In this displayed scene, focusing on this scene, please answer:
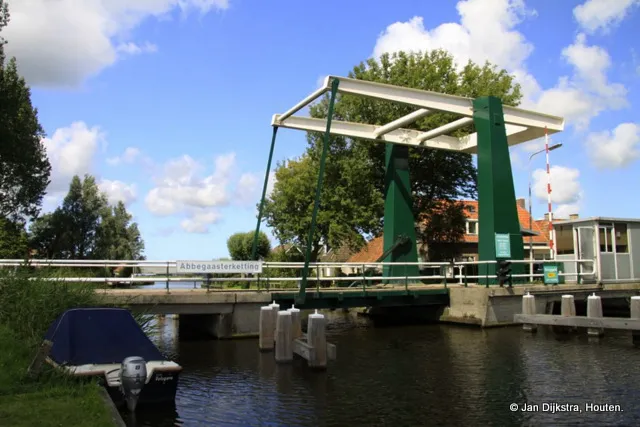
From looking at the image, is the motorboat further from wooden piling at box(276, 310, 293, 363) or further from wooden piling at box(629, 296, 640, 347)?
wooden piling at box(629, 296, 640, 347)

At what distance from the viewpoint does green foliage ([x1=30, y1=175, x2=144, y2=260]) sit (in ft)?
143

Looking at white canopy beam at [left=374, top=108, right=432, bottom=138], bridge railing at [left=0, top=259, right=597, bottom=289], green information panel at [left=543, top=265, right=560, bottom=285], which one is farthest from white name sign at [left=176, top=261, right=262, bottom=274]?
green information panel at [left=543, top=265, right=560, bottom=285]

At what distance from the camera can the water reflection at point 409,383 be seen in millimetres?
7691

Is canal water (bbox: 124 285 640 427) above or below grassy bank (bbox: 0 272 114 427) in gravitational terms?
below

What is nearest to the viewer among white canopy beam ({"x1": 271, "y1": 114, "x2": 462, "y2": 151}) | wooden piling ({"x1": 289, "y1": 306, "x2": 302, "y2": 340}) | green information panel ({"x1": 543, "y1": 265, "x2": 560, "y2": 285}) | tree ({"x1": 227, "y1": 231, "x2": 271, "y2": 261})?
wooden piling ({"x1": 289, "y1": 306, "x2": 302, "y2": 340})

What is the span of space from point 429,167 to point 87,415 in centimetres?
2435

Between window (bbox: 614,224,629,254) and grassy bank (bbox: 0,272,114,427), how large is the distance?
16877 millimetres

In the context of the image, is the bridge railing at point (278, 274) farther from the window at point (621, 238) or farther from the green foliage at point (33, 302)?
the window at point (621, 238)

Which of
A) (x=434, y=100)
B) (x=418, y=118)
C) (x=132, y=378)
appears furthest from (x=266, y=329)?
(x=418, y=118)

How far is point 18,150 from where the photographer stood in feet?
104

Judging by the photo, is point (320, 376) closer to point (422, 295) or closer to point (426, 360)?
point (426, 360)

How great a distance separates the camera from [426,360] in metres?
12.0

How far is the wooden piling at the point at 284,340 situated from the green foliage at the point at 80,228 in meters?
35.5

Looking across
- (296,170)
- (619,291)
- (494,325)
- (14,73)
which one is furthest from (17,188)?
(619,291)
